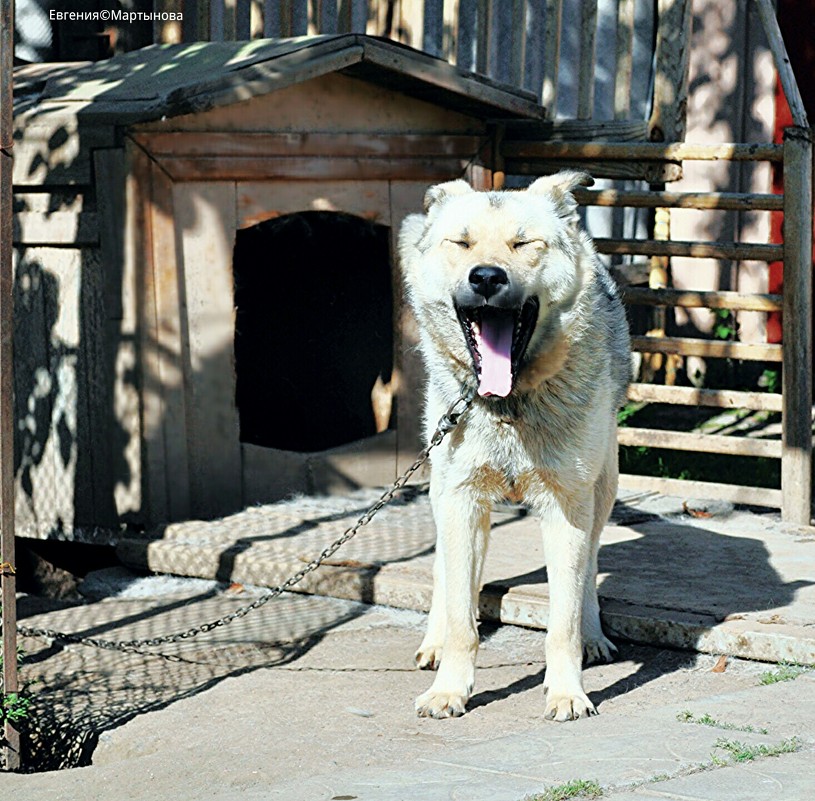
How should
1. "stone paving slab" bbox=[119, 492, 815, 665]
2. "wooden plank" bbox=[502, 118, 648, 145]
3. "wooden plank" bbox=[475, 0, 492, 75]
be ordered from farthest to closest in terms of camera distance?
"wooden plank" bbox=[475, 0, 492, 75] < "wooden plank" bbox=[502, 118, 648, 145] < "stone paving slab" bbox=[119, 492, 815, 665]

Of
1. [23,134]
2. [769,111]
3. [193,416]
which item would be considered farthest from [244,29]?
[769,111]

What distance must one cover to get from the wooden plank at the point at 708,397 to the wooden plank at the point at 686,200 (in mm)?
1021

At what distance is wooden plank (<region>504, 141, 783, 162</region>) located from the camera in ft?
24.2

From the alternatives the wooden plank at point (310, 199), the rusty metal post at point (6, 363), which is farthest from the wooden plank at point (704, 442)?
the rusty metal post at point (6, 363)

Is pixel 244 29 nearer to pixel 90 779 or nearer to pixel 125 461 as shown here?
pixel 125 461

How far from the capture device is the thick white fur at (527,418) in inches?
191

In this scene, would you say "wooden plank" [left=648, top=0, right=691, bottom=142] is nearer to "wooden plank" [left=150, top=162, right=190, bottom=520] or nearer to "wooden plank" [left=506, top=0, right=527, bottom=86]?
"wooden plank" [left=506, top=0, right=527, bottom=86]

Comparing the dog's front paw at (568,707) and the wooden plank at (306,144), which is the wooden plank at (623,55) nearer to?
the wooden plank at (306,144)

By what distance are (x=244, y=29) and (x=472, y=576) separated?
18.2 ft

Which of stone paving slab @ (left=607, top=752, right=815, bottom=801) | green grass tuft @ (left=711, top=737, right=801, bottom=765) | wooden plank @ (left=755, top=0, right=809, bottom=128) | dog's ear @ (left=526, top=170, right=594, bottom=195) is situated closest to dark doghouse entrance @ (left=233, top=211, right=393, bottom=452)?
wooden plank @ (left=755, top=0, right=809, bottom=128)

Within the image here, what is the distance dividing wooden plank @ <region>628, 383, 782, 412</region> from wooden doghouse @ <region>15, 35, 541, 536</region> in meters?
1.32

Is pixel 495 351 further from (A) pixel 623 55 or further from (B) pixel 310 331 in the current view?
(B) pixel 310 331

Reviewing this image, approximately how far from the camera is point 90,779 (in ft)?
14.6

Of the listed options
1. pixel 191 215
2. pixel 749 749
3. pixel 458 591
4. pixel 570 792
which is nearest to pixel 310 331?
pixel 191 215
